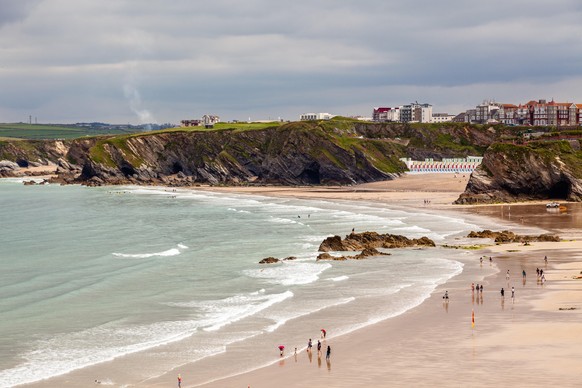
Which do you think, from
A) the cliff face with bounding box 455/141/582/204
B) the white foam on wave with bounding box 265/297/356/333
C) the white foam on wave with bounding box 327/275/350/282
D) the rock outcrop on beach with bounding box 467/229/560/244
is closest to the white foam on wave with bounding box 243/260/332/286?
the white foam on wave with bounding box 327/275/350/282

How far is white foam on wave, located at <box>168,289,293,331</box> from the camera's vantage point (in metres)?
41.7

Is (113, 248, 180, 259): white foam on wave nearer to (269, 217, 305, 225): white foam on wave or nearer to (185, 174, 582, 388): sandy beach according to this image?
(269, 217, 305, 225): white foam on wave

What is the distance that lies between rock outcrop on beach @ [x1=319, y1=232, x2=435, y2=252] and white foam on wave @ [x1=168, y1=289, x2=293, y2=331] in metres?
18.0

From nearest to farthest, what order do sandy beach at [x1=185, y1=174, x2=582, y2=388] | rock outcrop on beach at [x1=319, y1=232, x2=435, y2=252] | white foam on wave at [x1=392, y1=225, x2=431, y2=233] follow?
sandy beach at [x1=185, y1=174, x2=582, y2=388]
rock outcrop on beach at [x1=319, y1=232, x2=435, y2=252]
white foam on wave at [x1=392, y1=225, x2=431, y2=233]

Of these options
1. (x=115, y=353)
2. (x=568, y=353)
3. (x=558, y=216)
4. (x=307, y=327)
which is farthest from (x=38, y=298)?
(x=558, y=216)

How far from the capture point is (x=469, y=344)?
116 ft

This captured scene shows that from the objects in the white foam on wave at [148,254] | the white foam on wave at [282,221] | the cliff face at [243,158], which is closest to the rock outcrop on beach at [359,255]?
the white foam on wave at [148,254]

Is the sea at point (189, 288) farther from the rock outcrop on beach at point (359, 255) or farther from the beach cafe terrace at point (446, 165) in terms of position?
the beach cafe terrace at point (446, 165)

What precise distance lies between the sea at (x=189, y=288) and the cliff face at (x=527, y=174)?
15.0 m

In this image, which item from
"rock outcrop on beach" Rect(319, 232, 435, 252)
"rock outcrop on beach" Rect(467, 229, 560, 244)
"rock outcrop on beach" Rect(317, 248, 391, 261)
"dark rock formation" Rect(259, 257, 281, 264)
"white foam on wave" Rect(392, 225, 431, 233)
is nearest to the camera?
"dark rock formation" Rect(259, 257, 281, 264)

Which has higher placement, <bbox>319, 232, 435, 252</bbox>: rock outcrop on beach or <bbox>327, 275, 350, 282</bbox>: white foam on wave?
<bbox>319, 232, 435, 252</bbox>: rock outcrop on beach

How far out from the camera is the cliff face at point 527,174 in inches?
4218

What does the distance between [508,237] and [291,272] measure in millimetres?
25082

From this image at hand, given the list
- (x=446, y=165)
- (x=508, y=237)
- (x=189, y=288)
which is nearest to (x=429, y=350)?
(x=189, y=288)
